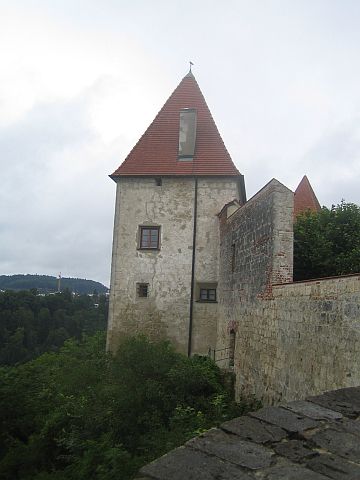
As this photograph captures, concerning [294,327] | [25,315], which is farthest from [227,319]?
[25,315]

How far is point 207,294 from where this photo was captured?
16.1m

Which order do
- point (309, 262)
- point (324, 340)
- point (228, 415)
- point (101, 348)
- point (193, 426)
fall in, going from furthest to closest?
point (101, 348)
point (309, 262)
point (228, 415)
point (193, 426)
point (324, 340)

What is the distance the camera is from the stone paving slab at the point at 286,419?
258 centimetres

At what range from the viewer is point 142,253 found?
53.9 ft

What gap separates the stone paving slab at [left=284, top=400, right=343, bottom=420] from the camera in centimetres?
276

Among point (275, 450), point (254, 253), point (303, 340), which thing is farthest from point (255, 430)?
point (254, 253)

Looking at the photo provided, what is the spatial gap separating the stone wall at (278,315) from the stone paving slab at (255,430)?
11.8 feet

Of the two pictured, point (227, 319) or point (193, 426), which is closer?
point (193, 426)

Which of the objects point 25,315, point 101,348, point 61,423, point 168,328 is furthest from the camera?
point 25,315

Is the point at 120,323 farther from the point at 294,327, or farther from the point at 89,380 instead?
the point at 294,327

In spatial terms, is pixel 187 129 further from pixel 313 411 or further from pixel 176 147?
pixel 313 411

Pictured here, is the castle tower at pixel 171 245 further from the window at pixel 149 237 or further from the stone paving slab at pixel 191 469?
the stone paving slab at pixel 191 469

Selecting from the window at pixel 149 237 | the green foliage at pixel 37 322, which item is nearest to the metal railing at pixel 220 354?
the window at pixel 149 237

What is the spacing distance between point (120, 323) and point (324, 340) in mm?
10575
